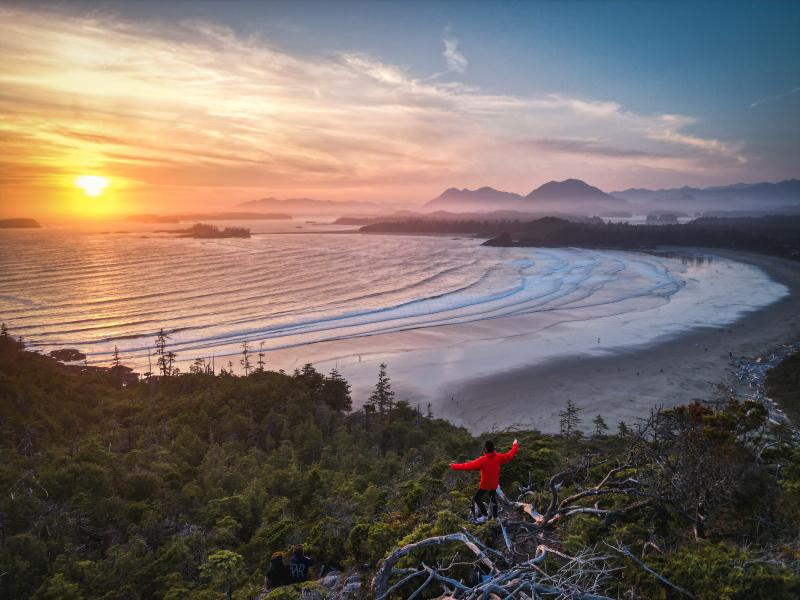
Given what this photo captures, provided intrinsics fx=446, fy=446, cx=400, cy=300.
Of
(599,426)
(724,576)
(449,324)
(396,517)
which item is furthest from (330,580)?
(449,324)

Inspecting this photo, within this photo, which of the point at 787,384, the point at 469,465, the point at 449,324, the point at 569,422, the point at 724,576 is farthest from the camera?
the point at 449,324

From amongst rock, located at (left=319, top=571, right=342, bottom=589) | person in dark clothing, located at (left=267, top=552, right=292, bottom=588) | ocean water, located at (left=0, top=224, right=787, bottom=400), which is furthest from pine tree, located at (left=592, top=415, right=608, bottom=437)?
person in dark clothing, located at (left=267, top=552, right=292, bottom=588)

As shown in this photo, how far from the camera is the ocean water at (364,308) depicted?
116ft

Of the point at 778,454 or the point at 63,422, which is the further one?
the point at 63,422

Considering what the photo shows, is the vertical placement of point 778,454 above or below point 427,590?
above

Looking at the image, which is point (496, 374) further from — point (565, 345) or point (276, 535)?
point (276, 535)

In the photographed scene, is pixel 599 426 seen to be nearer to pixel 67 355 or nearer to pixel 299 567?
pixel 299 567

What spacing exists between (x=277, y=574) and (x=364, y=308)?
41582 millimetres

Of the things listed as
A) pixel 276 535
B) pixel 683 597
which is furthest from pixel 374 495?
pixel 683 597

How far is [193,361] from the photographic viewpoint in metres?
32.7

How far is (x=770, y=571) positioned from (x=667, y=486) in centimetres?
216

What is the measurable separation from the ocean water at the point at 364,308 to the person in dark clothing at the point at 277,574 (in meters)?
22.2

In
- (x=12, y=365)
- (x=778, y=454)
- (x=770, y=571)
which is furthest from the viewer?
(x=12, y=365)

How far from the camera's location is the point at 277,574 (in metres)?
7.20
